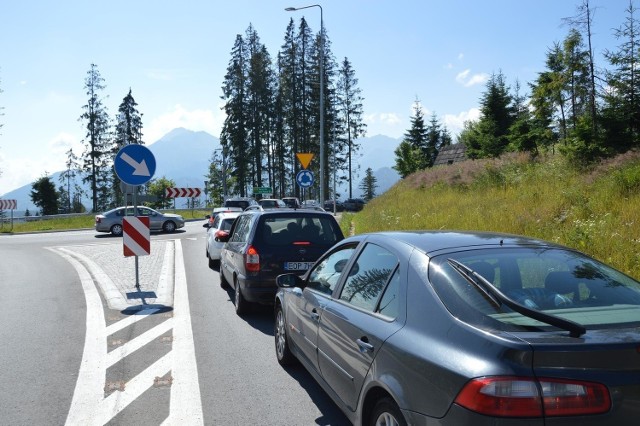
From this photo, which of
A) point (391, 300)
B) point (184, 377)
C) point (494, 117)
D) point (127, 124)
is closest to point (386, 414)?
point (391, 300)

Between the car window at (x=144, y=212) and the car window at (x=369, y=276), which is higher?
the car window at (x=144, y=212)

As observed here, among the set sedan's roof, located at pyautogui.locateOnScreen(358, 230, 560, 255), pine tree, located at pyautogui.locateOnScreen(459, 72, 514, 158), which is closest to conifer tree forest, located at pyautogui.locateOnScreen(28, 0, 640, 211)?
pine tree, located at pyautogui.locateOnScreen(459, 72, 514, 158)

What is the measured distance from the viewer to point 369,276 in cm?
352

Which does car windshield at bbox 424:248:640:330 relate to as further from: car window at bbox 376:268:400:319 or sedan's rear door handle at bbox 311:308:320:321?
sedan's rear door handle at bbox 311:308:320:321

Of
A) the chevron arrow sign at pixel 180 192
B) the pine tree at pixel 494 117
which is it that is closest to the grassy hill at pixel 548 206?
the pine tree at pixel 494 117

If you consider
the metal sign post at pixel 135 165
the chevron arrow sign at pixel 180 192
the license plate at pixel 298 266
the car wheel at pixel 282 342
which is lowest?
the car wheel at pixel 282 342

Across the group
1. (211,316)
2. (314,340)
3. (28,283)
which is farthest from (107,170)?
(314,340)

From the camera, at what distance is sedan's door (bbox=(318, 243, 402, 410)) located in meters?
2.98

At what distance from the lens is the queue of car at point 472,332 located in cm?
202

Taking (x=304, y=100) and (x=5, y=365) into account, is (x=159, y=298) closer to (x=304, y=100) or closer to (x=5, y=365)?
(x=5, y=365)

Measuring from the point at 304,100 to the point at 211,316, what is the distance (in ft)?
162

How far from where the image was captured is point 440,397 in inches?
88.3

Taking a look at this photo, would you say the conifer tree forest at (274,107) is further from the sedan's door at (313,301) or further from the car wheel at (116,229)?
the sedan's door at (313,301)

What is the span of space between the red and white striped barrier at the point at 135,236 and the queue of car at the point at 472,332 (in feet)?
20.8
